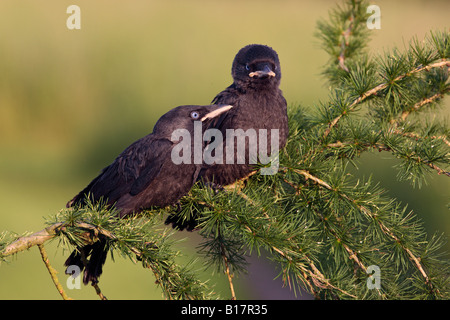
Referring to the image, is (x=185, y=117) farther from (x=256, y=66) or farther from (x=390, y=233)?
(x=390, y=233)

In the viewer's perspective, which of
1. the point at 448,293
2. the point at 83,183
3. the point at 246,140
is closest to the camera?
the point at 448,293

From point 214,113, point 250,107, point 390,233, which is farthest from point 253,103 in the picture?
point 390,233

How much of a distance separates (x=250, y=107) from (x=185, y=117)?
18 cm

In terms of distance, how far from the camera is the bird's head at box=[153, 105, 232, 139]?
1300 mm

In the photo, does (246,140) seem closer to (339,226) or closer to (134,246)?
(339,226)

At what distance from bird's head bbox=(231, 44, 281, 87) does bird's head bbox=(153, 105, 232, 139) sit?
0.13 m

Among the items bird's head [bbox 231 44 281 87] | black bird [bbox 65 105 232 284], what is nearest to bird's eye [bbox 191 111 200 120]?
black bird [bbox 65 105 232 284]

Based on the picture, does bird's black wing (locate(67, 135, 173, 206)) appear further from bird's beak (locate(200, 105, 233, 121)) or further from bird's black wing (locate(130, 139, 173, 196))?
bird's beak (locate(200, 105, 233, 121))

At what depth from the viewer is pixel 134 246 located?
985mm

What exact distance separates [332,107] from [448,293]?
478mm

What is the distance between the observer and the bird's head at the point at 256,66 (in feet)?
4.50

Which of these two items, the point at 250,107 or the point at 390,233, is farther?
the point at 250,107

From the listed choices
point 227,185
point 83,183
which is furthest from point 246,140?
point 83,183

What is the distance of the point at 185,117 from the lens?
1307mm
